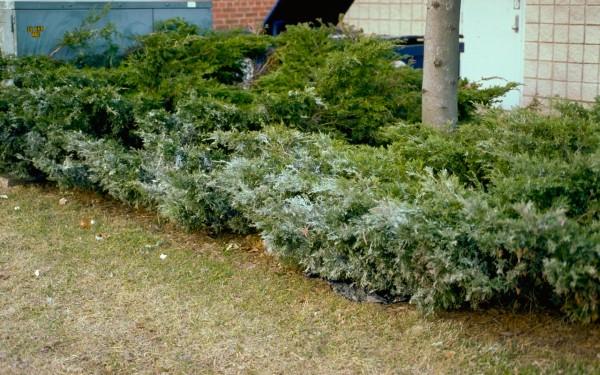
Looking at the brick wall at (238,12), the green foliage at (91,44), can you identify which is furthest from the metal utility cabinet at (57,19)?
the brick wall at (238,12)

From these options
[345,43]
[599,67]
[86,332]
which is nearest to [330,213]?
[86,332]

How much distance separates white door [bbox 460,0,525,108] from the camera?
10.8 meters

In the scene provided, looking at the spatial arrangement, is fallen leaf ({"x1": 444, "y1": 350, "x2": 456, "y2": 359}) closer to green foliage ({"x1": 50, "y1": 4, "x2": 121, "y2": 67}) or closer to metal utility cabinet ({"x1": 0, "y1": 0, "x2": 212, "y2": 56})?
green foliage ({"x1": 50, "y1": 4, "x2": 121, "y2": 67})

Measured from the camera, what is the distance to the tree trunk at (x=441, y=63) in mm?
5910

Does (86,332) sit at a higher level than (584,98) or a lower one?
lower

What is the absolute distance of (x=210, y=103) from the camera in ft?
20.7

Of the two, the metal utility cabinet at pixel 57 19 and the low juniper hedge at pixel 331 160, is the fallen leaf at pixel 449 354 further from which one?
the metal utility cabinet at pixel 57 19

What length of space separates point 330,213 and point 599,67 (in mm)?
6175

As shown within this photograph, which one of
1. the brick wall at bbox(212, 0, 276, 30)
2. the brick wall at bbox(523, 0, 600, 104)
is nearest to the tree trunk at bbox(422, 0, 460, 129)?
the brick wall at bbox(523, 0, 600, 104)

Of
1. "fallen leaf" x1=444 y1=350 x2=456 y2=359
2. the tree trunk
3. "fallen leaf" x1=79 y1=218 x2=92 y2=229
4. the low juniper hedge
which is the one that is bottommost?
"fallen leaf" x1=444 y1=350 x2=456 y2=359

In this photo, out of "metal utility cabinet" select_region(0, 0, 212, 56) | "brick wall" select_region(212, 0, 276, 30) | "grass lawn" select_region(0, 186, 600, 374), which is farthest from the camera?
"brick wall" select_region(212, 0, 276, 30)

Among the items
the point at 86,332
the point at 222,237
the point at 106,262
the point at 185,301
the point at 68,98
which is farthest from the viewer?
the point at 68,98

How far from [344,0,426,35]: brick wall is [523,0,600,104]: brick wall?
1.64 m

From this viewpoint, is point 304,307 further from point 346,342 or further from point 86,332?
point 86,332
